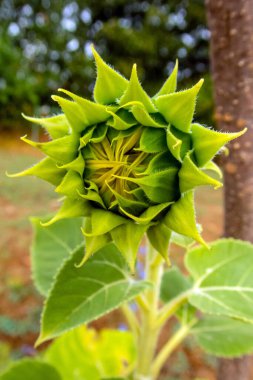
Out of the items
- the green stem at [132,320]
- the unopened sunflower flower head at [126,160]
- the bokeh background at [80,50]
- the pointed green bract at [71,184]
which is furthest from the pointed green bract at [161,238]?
the bokeh background at [80,50]

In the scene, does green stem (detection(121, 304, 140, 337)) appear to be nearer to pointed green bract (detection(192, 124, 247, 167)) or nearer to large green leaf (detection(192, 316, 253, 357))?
large green leaf (detection(192, 316, 253, 357))

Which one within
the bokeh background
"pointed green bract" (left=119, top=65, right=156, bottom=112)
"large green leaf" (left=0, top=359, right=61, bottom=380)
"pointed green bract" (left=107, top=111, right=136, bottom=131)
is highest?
"pointed green bract" (left=119, top=65, right=156, bottom=112)

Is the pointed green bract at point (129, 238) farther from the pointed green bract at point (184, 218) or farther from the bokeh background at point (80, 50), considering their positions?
the bokeh background at point (80, 50)

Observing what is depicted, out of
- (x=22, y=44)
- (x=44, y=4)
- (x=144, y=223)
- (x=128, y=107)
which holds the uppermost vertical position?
(x=128, y=107)

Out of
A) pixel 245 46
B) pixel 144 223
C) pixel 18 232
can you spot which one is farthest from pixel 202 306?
pixel 18 232

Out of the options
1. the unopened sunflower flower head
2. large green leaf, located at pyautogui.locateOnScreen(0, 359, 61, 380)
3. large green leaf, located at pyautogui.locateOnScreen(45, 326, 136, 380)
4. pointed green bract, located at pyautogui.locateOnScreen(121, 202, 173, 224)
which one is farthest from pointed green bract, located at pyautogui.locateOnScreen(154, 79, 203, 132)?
large green leaf, located at pyautogui.locateOnScreen(45, 326, 136, 380)

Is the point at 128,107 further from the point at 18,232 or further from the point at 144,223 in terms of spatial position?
the point at 18,232

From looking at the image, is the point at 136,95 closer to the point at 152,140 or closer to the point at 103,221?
the point at 152,140
